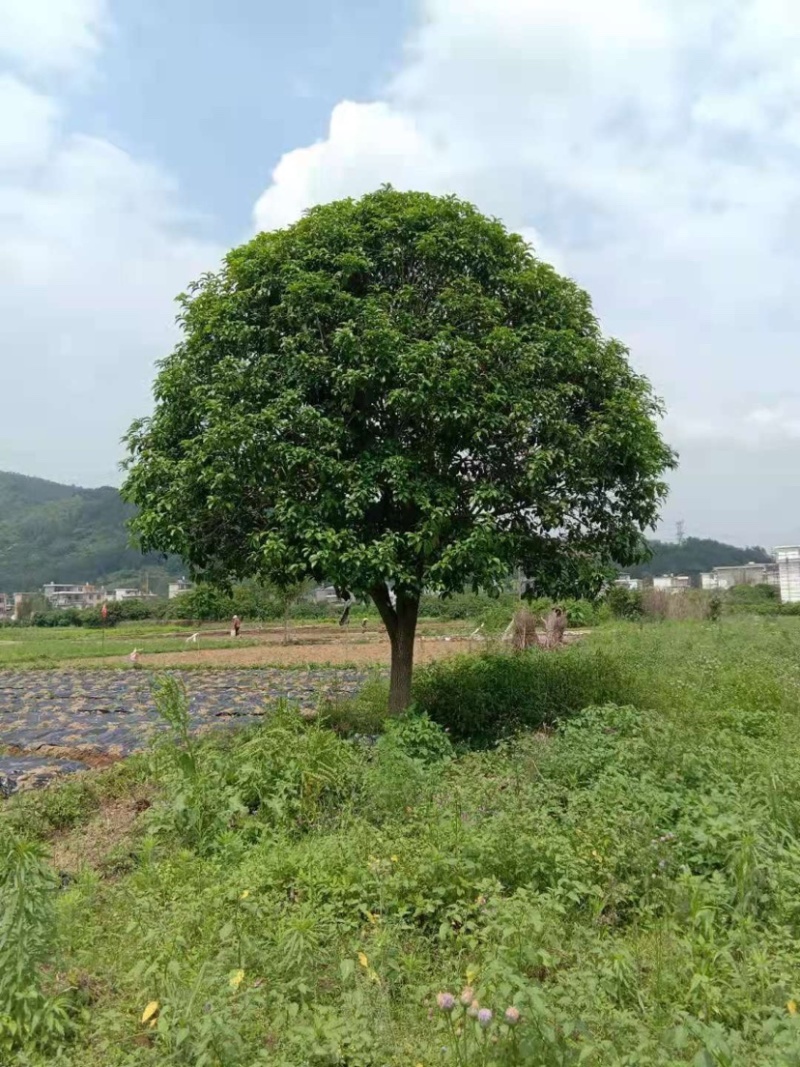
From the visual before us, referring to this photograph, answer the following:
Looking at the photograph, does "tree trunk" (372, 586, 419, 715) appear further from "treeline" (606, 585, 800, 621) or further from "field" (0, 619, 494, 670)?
"treeline" (606, 585, 800, 621)

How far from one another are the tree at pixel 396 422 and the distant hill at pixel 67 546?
273 ft

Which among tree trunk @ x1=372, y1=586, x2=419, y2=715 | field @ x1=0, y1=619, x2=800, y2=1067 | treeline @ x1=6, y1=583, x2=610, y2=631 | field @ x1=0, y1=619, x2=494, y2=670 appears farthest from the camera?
treeline @ x1=6, y1=583, x2=610, y2=631

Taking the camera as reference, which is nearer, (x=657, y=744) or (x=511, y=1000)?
(x=511, y=1000)

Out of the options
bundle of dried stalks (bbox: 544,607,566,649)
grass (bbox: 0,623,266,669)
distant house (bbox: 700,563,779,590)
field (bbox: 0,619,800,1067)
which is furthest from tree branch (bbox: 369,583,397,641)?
distant house (bbox: 700,563,779,590)

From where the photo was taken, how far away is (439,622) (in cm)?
4134

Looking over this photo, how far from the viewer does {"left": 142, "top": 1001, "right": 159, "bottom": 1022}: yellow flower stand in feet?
9.27

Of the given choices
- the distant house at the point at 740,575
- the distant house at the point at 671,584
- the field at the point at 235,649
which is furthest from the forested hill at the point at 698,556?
the field at the point at 235,649

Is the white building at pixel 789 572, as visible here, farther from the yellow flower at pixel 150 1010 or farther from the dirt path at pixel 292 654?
the yellow flower at pixel 150 1010

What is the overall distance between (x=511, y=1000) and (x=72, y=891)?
2.45m

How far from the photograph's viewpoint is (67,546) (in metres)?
108

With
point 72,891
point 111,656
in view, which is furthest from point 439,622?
point 72,891

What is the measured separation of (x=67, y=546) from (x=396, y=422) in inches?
4398

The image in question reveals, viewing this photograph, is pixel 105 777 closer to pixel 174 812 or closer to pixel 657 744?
pixel 174 812

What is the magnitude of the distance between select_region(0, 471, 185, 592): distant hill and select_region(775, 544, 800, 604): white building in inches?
2521
